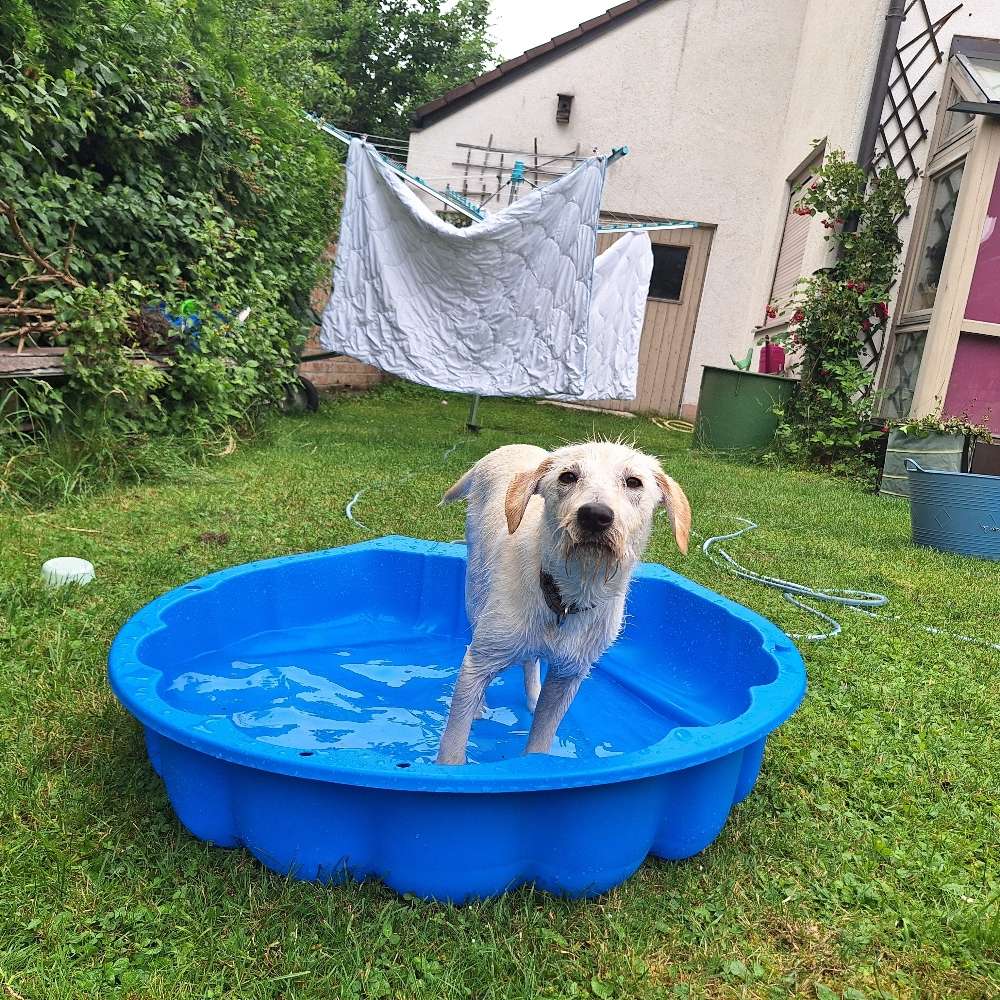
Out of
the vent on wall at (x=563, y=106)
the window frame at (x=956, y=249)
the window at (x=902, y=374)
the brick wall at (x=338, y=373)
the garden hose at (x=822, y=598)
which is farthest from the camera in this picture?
the vent on wall at (x=563, y=106)

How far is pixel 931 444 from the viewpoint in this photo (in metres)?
7.46

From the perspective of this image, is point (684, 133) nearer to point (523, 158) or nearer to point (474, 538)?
point (523, 158)

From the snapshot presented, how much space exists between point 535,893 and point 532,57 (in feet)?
45.3

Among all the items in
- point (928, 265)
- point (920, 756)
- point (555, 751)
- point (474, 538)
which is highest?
point (928, 265)

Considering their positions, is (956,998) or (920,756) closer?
(956,998)

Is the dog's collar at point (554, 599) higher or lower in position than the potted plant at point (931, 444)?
lower

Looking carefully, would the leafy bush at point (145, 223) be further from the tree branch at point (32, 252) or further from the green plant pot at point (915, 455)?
the green plant pot at point (915, 455)

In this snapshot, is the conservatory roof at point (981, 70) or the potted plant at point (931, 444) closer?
the conservatory roof at point (981, 70)

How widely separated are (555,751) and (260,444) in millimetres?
4894

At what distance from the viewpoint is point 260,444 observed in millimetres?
7109

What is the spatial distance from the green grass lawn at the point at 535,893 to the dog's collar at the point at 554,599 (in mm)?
757

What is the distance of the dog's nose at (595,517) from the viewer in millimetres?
2102

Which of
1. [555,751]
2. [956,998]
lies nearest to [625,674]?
[555,751]

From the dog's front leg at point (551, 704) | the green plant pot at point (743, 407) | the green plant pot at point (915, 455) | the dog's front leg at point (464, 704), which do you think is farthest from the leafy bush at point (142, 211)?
the green plant pot at point (915, 455)
